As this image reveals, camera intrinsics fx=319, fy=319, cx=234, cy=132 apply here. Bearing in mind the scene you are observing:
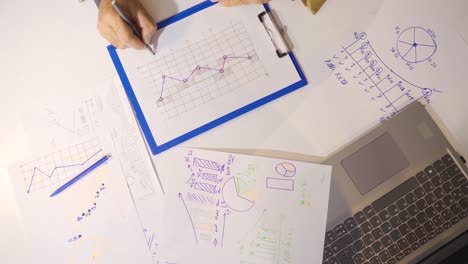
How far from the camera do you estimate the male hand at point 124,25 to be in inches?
27.4

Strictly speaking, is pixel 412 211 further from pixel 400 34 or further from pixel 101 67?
pixel 101 67

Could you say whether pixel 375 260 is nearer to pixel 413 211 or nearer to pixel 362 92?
pixel 413 211

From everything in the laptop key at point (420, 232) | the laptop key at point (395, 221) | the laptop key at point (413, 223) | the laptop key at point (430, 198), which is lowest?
the laptop key at point (420, 232)

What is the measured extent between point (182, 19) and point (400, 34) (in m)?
0.49

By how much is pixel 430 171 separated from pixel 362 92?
0.21 metres

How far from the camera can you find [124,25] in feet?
2.27

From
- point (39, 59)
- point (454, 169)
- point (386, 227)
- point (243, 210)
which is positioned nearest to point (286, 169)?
point (243, 210)

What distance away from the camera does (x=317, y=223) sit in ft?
2.09

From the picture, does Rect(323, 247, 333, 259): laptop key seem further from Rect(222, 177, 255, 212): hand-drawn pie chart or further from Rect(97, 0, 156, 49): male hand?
Rect(97, 0, 156, 49): male hand

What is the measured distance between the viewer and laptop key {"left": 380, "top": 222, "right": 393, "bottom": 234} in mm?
627

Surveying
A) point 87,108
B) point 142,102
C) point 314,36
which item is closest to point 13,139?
point 87,108

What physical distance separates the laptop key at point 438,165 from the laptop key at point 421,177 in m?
0.03

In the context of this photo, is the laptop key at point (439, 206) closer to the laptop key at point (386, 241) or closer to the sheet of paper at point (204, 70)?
the laptop key at point (386, 241)

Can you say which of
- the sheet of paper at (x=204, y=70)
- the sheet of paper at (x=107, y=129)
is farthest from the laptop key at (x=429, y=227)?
the sheet of paper at (x=107, y=129)
